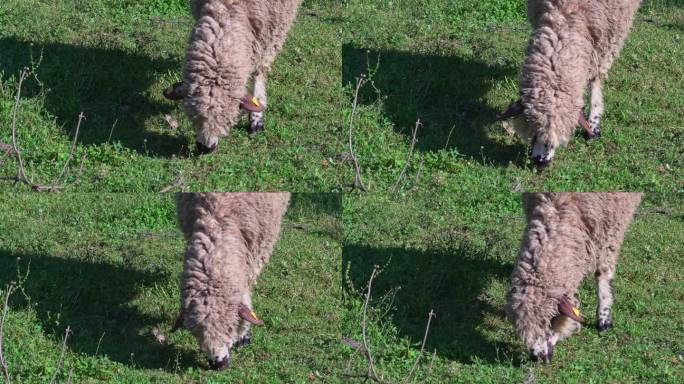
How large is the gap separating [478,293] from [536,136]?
4.74 ft

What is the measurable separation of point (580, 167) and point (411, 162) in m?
1.48

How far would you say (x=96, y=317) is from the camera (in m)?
12.0

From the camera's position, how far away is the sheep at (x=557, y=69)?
11430mm

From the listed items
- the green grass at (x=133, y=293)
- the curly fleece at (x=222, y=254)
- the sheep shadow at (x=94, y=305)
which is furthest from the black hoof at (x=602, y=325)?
the sheep shadow at (x=94, y=305)

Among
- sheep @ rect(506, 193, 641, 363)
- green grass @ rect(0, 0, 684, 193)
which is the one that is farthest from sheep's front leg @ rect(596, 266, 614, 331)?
green grass @ rect(0, 0, 684, 193)

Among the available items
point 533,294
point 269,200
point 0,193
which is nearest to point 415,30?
point 269,200

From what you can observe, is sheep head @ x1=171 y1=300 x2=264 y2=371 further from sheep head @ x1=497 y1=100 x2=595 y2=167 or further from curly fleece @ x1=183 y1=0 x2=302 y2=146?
sheep head @ x1=497 y1=100 x2=595 y2=167

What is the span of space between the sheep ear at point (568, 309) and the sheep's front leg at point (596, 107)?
6.35 feet

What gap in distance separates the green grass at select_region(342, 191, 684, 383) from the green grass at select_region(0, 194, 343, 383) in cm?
31

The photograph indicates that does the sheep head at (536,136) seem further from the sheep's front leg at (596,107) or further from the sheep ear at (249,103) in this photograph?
the sheep ear at (249,103)

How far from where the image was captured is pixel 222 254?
10984 millimetres

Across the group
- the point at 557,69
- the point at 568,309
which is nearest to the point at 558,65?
the point at 557,69

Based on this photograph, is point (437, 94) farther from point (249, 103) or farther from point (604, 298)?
point (604, 298)

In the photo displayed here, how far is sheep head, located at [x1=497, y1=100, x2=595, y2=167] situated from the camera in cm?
1152
